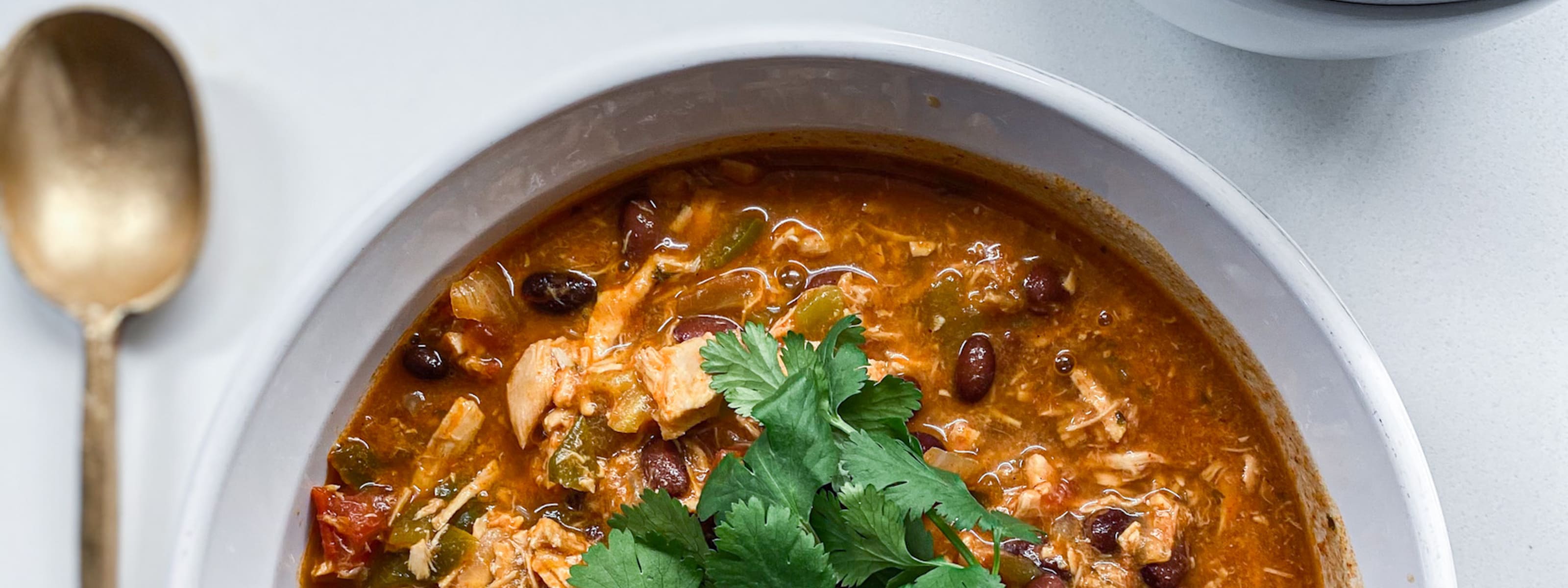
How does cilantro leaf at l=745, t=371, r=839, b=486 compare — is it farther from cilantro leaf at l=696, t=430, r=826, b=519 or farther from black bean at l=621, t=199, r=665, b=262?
black bean at l=621, t=199, r=665, b=262

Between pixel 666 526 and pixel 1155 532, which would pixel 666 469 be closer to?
pixel 666 526

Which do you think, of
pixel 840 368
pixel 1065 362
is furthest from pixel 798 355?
pixel 1065 362

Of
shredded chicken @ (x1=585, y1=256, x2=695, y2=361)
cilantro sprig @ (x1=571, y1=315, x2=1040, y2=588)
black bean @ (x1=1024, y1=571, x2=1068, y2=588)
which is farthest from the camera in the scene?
shredded chicken @ (x1=585, y1=256, x2=695, y2=361)

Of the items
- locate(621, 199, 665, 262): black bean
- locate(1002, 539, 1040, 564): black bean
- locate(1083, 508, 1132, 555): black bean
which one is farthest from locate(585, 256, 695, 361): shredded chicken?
locate(1083, 508, 1132, 555): black bean

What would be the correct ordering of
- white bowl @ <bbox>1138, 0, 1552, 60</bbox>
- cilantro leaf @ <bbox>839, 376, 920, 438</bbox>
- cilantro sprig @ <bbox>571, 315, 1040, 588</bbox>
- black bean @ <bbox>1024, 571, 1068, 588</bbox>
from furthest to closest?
black bean @ <bbox>1024, 571, 1068, 588</bbox> → cilantro leaf @ <bbox>839, 376, 920, 438</bbox> → cilantro sprig @ <bbox>571, 315, 1040, 588</bbox> → white bowl @ <bbox>1138, 0, 1552, 60</bbox>

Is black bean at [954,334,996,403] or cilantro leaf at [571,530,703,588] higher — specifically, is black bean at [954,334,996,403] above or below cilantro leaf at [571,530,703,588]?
above

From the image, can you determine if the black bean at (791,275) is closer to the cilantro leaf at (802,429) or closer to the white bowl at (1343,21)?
the cilantro leaf at (802,429)

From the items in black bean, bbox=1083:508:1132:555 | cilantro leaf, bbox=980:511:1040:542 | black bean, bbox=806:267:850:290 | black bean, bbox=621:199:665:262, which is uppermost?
black bean, bbox=621:199:665:262
